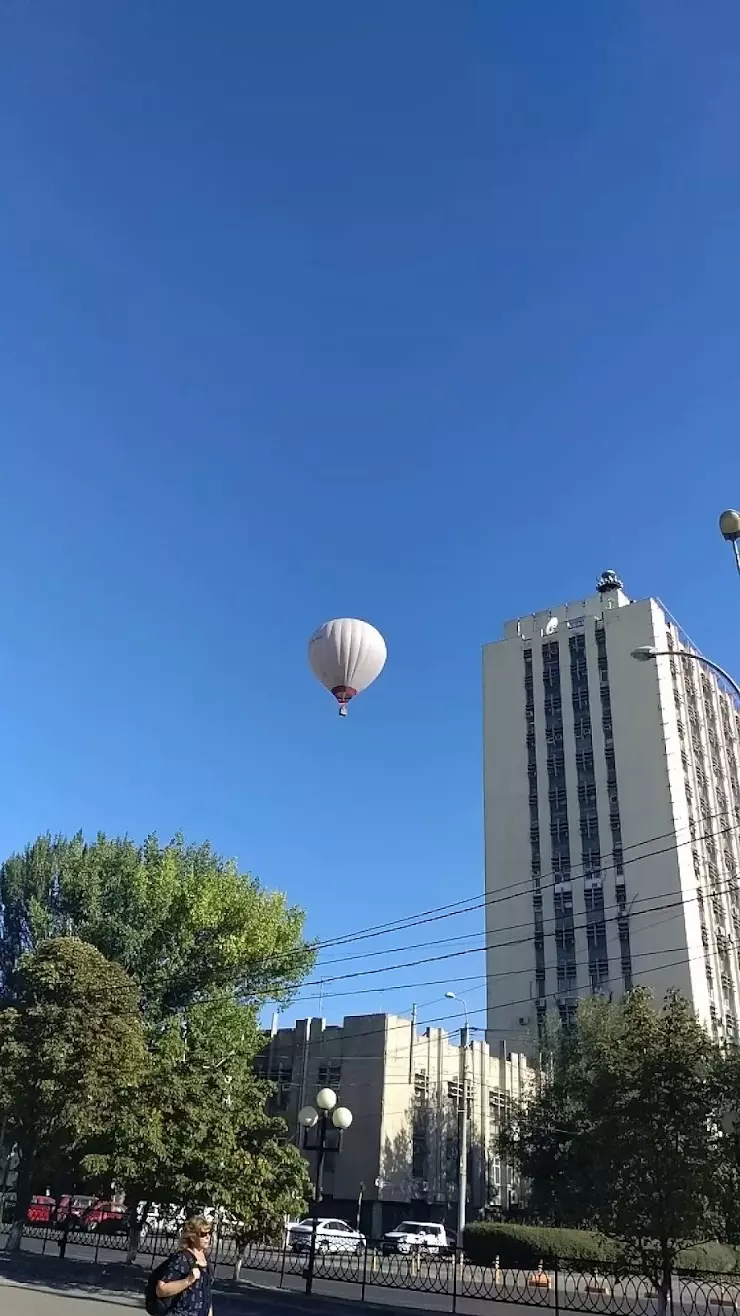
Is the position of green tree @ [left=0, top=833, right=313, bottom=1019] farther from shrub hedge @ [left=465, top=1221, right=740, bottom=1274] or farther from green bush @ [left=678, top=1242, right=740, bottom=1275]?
green bush @ [left=678, top=1242, right=740, bottom=1275]

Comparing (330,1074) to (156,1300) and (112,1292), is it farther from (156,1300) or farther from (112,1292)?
(156,1300)

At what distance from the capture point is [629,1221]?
16125 mm

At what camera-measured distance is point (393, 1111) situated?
45.7 meters

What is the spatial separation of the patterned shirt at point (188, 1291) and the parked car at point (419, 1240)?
94.9 ft

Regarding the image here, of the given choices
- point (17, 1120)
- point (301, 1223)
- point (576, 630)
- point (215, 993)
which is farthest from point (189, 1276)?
point (576, 630)

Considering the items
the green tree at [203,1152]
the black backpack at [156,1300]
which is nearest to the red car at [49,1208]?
the green tree at [203,1152]

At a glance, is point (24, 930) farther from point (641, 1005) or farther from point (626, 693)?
point (626, 693)

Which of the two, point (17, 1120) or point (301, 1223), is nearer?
point (17, 1120)

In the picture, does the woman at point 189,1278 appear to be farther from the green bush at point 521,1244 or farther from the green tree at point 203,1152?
the green bush at point 521,1244

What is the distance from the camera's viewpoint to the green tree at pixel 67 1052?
2256 cm

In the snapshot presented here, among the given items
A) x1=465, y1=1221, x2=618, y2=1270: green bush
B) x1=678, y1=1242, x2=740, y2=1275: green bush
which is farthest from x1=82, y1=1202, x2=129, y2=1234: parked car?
x1=678, y1=1242, x2=740, y2=1275: green bush

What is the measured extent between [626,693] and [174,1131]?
52.3 meters

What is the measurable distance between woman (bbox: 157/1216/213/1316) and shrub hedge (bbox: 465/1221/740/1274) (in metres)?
27.3

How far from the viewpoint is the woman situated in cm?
802
